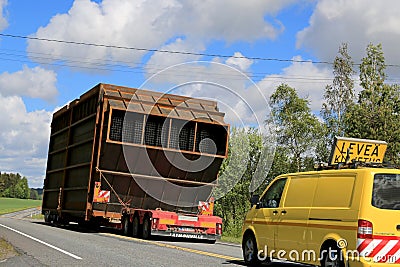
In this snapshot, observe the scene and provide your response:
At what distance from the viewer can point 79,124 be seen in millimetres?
23766

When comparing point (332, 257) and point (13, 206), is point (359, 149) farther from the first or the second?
point (13, 206)

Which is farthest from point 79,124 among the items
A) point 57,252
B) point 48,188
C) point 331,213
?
point 331,213

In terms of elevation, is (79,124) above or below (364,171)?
above

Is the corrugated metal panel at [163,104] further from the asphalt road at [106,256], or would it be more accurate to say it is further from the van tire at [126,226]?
the asphalt road at [106,256]

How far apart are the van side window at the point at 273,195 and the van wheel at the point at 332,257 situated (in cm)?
194

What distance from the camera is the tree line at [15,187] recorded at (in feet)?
583

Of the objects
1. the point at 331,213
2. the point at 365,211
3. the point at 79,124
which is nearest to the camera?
the point at 365,211

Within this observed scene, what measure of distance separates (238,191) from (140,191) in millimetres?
37227

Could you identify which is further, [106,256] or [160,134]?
[160,134]

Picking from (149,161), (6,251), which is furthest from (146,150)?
(6,251)

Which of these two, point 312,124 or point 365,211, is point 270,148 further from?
point 365,211

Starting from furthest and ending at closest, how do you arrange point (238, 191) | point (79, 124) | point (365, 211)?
point (238, 191), point (79, 124), point (365, 211)

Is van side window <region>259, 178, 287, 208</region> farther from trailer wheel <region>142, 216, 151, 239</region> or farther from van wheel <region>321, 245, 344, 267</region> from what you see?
trailer wheel <region>142, 216, 151, 239</region>

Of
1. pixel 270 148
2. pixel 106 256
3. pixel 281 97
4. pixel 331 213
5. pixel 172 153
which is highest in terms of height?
pixel 281 97
